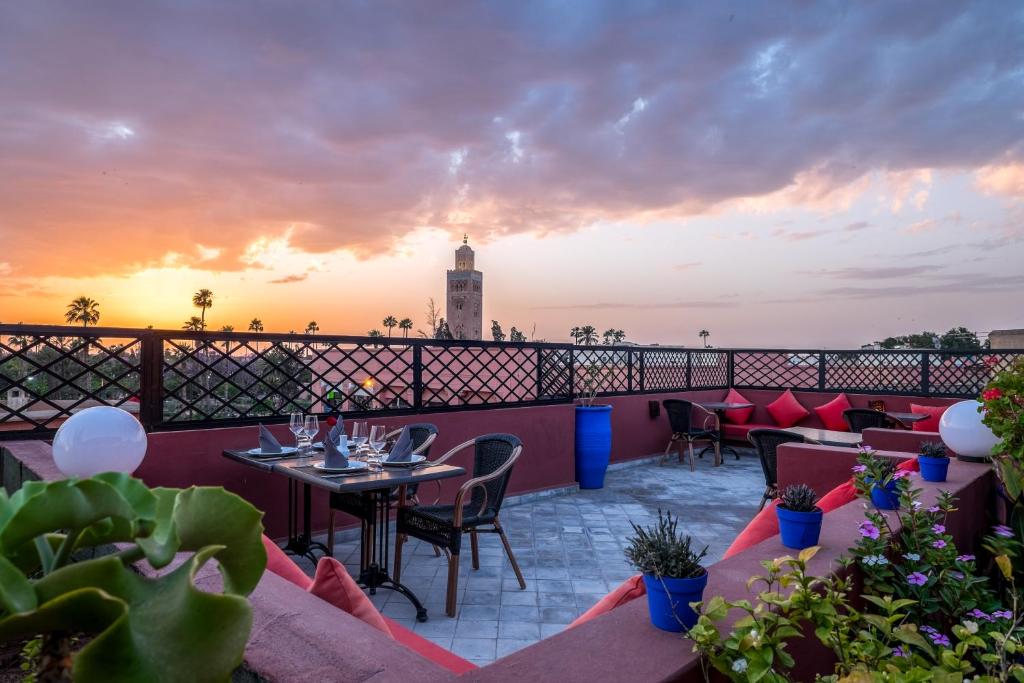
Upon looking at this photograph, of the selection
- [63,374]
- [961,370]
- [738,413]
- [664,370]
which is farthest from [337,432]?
[961,370]

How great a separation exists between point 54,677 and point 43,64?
6.32m

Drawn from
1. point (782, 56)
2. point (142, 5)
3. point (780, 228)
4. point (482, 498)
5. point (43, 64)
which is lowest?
point (482, 498)

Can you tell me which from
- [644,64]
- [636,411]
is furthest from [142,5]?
[636,411]

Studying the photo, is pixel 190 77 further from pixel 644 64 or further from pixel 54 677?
pixel 54 677

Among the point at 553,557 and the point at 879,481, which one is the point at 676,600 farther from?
the point at 553,557

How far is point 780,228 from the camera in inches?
324

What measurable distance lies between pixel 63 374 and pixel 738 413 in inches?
323

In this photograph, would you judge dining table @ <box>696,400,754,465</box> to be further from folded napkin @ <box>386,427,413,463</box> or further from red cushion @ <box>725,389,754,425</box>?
folded napkin @ <box>386,427,413,463</box>

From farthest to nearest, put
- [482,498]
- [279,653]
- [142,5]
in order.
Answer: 1. [142,5]
2. [482,498]
3. [279,653]

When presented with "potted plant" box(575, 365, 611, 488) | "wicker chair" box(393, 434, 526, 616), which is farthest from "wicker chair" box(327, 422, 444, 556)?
"potted plant" box(575, 365, 611, 488)

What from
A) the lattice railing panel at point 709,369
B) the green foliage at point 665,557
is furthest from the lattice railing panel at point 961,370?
the green foliage at point 665,557

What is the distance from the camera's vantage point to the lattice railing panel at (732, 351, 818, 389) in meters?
8.97

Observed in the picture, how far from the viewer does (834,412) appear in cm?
834

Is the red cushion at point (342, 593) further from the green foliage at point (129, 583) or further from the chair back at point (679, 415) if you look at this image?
the chair back at point (679, 415)
